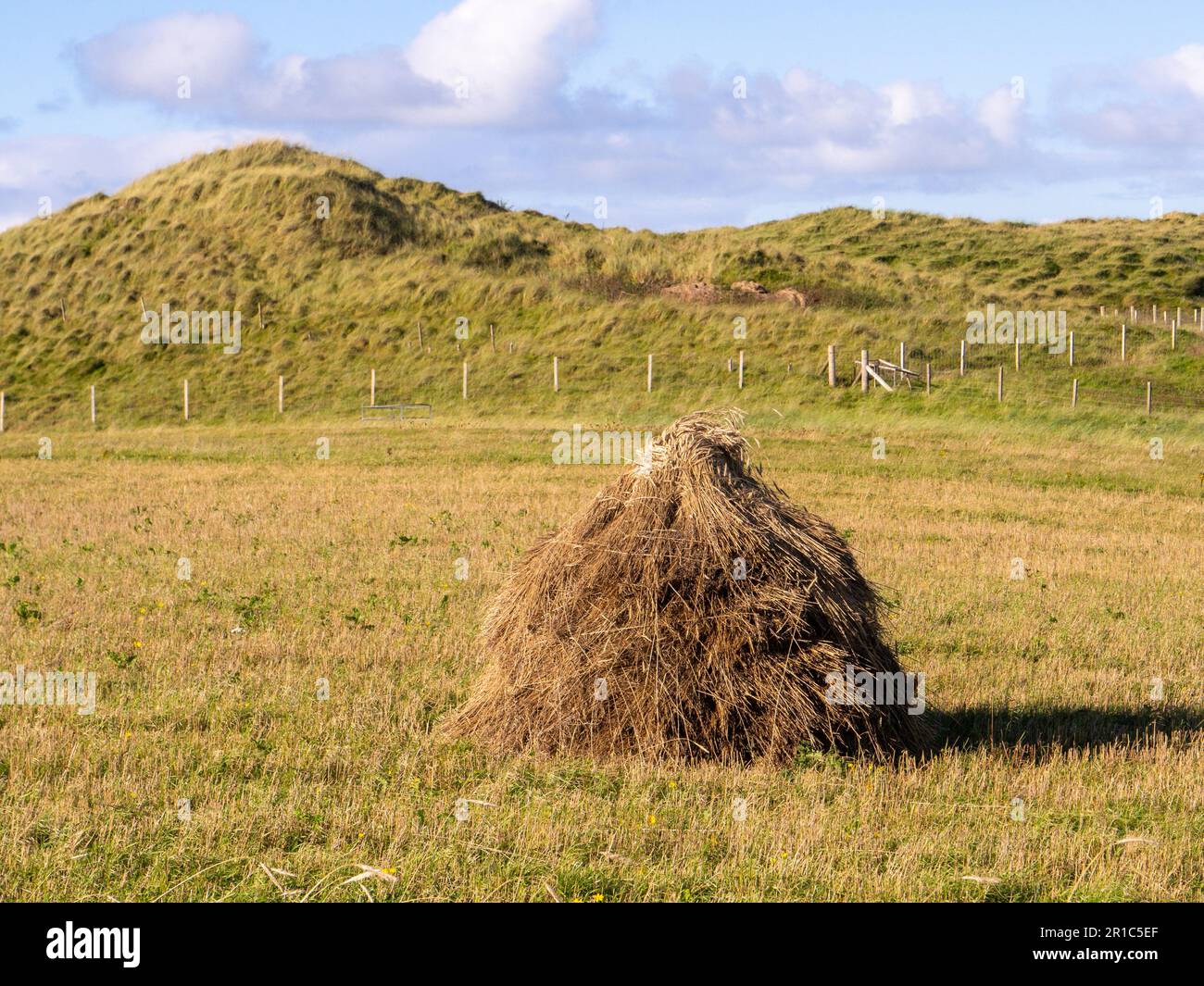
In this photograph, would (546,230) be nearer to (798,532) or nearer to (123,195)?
(123,195)

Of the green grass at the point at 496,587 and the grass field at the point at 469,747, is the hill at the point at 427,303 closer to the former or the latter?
the green grass at the point at 496,587

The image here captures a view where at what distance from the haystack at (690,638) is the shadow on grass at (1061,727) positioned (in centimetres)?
74

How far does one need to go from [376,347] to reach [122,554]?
34.0 m

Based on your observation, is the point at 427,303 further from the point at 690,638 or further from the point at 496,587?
the point at 690,638

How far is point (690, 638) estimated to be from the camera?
8.30 m

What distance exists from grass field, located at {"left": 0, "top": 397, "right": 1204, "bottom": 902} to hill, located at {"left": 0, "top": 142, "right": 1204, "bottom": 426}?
23.2 metres

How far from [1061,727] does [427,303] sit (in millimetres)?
47060

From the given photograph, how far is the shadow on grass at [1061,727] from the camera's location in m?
9.02

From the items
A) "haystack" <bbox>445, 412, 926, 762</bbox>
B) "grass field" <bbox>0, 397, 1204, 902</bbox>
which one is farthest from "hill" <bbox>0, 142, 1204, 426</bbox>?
"haystack" <bbox>445, 412, 926, 762</bbox>

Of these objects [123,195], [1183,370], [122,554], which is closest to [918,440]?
[1183,370]

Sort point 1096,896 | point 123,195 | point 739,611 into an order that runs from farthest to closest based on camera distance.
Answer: point 123,195 < point 739,611 < point 1096,896

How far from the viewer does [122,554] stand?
16.8m

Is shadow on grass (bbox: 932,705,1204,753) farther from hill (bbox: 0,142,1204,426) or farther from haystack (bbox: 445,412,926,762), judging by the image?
hill (bbox: 0,142,1204,426)

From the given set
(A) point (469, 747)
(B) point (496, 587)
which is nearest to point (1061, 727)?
(A) point (469, 747)
